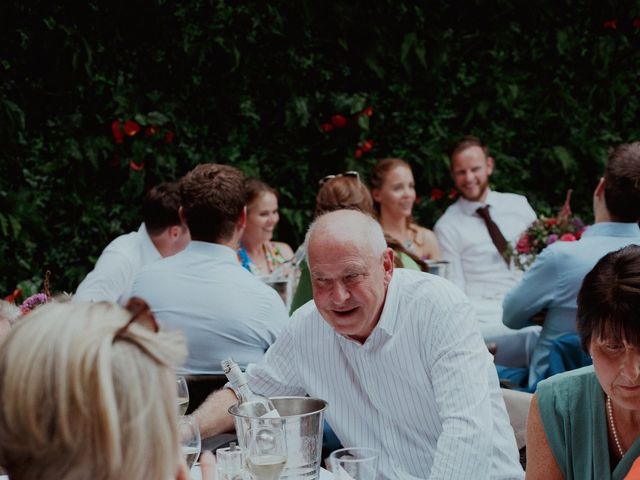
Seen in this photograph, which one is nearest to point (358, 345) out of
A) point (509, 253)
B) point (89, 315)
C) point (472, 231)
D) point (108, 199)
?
point (89, 315)

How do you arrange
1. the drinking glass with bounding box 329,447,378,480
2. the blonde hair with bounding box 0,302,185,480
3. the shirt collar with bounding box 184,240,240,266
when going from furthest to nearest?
the shirt collar with bounding box 184,240,240,266, the drinking glass with bounding box 329,447,378,480, the blonde hair with bounding box 0,302,185,480

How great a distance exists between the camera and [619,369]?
5.68 ft

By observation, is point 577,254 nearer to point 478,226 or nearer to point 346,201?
point 346,201

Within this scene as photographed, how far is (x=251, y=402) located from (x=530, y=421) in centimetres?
67

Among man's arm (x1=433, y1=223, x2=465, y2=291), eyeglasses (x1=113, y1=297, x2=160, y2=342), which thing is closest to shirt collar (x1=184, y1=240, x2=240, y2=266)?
eyeglasses (x1=113, y1=297, x2=160, y2=342)

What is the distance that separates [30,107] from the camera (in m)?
5.68

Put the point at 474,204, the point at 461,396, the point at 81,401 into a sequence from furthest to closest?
the point at 474,204 → the point at 461,396 → the point at 81,401

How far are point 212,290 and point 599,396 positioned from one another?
1.72 meters

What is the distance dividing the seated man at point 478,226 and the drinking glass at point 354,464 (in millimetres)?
3767

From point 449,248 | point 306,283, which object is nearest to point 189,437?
point 306,283

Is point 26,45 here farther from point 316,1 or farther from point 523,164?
point 523,164

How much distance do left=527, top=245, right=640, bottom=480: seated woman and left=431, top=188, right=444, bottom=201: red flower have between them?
4.72 m

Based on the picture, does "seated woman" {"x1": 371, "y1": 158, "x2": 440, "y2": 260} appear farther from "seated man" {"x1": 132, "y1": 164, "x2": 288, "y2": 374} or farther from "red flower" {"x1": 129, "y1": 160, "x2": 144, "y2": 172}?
"seated man" {"x1": 132, "y1": 164, "x2": 288, "y2": 374}

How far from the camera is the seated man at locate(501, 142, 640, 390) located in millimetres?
3299
